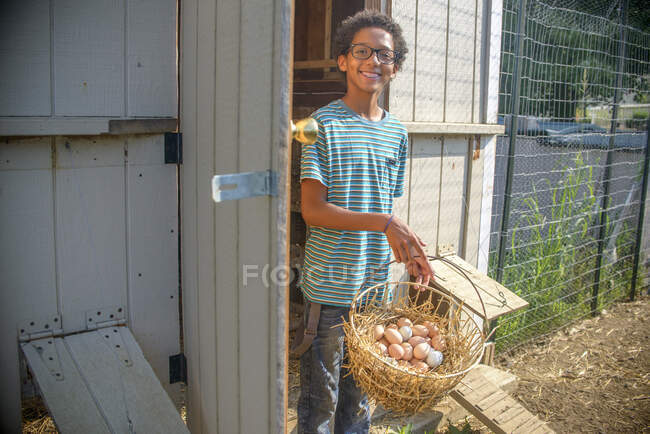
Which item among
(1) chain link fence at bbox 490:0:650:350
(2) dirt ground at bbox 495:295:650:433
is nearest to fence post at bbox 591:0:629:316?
(1) chain link fence at bbox 490:0:650:350

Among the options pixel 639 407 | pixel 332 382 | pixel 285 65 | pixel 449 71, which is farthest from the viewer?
pixel 639 407

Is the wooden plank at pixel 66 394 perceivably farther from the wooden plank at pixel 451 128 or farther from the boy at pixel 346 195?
the wooden plank at pixel 451 128

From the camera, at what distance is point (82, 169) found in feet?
6.65

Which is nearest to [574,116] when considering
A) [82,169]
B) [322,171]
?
[322,171]

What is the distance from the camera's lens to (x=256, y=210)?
Result: 1515 mm

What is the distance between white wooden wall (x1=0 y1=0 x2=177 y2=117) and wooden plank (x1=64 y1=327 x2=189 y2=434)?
0.84 metres

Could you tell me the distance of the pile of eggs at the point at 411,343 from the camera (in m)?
2.03

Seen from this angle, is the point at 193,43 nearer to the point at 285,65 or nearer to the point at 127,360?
the point at 285,65

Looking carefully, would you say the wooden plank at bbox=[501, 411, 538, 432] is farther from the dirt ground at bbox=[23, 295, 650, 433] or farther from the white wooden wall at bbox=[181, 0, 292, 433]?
the white wooden wall at bbox=[181, 0, 292, 433]

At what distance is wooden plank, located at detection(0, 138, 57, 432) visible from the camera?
1.91 m

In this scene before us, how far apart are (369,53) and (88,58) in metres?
1.04

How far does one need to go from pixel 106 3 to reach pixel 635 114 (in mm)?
6025

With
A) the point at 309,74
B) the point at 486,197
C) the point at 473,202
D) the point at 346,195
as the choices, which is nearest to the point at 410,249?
the point at 346,195

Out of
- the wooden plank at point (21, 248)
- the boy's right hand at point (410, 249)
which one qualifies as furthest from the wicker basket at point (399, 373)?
the wooden plank at point (21, 248)
